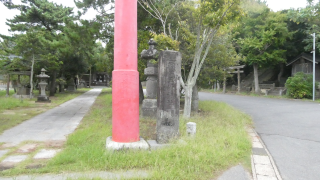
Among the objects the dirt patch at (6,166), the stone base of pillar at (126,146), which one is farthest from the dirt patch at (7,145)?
the stone base of pillar at (126,146)

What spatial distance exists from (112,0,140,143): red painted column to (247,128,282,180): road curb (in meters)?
2.16

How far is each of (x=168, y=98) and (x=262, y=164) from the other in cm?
209

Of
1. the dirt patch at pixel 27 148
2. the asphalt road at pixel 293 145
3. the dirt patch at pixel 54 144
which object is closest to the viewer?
the asphalt road at pixel 293 145

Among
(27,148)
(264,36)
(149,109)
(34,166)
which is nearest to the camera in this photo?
(34,166)

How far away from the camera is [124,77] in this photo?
3885mm

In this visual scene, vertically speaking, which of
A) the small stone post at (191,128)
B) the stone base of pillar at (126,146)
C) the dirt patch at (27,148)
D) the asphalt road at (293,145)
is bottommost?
the asphalt road at (293,145)

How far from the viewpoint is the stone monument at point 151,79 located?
7.97 meters

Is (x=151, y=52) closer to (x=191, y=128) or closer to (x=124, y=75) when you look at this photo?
(x=191, y=128)

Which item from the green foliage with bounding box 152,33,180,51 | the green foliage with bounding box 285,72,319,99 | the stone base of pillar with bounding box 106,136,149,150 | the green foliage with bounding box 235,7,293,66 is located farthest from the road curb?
the green foliage with bounding box 235,7,293,66

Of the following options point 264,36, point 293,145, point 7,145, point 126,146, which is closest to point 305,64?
point 264,36

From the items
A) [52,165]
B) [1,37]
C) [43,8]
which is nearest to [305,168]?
[52,165]

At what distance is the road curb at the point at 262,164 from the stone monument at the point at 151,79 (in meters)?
3.90

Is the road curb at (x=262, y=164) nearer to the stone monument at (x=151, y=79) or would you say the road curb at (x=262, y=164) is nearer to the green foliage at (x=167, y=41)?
the green foliage at (x=167, y=41)

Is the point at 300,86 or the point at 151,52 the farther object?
the point at 300,86
